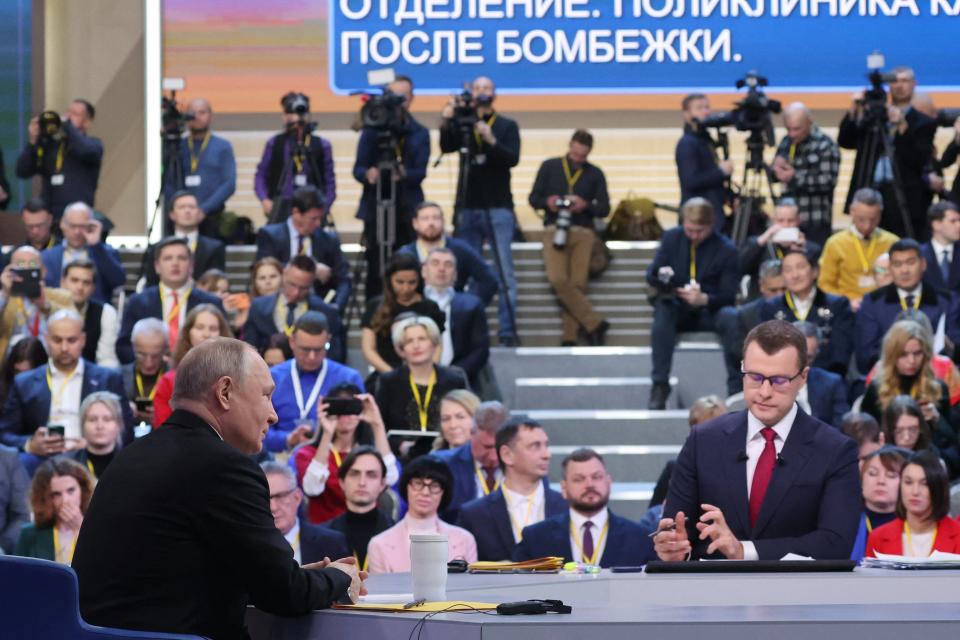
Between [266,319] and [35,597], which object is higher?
[266,319]

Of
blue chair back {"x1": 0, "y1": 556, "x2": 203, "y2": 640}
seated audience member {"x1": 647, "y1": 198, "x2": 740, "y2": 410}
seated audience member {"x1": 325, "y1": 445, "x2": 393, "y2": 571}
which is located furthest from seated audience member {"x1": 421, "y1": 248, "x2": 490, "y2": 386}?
blue chair back {"x1": 0, "y1": 556, "x2": 203, "y2": 640}

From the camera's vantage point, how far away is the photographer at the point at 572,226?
11.2 meters

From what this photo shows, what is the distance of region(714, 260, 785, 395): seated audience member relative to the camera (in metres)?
9.05

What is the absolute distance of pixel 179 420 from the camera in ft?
11.3

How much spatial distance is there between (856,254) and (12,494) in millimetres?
5034

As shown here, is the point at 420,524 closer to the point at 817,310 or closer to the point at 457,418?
the point at 457,418

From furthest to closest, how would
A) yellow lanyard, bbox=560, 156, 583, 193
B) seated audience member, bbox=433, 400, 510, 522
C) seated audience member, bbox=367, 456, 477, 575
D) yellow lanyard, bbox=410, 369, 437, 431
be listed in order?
yellow lanyard, bbox=560, 156, 583, 193
yellow lanyard, bbox=410, 369, 437, 431
seated audience member, bbox=433, 400, 510, 522
seated audience member, bbox=367, 456, 477, 575

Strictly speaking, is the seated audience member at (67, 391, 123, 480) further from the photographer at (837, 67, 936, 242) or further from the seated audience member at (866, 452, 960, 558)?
the photographer at (837, 67, 936, 242)

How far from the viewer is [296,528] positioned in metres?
6.77

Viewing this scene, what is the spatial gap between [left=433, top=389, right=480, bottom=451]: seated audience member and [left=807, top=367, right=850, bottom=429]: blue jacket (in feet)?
5.80

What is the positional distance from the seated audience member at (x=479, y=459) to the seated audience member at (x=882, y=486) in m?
1.58

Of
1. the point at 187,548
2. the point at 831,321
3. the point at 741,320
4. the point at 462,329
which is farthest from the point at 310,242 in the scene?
the point at 187,548

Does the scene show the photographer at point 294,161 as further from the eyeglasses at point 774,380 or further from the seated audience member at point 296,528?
the eyeglasses at point 774,380

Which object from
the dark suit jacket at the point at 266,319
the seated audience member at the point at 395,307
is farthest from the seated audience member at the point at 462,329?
the dark suit jacket at the point at 266,319
